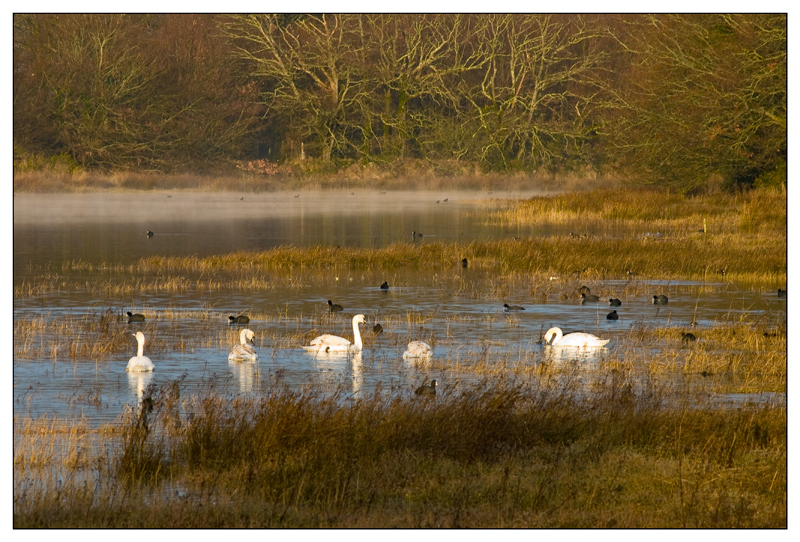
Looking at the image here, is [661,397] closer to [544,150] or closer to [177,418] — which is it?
[177,418]

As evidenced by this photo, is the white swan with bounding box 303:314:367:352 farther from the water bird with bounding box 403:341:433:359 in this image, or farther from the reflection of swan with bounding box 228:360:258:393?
the reflection of swan with bounding box 228:360:258:393

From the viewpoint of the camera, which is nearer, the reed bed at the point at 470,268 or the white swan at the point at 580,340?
the white swan at the point at 580,340

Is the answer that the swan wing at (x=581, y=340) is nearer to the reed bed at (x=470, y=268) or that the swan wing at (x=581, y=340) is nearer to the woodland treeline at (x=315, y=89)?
the reed bed at (x=470, y=268)

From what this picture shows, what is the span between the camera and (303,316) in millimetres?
18297

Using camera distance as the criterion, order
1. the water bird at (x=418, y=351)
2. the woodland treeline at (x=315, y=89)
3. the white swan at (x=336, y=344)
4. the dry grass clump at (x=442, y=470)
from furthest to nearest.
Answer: the woodland treeline at (x=315, y=89) < the white swan at (x=336, y=344) < the water bird at (x=418, y=351) < the dry grass clump at (x=442, y=470)

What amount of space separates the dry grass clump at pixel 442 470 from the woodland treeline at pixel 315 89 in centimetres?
4746

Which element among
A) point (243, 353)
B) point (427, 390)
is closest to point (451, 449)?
point (427, 390)

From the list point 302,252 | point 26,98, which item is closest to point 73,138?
point 26,98

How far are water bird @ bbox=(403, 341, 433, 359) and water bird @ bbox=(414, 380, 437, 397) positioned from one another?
2.49m

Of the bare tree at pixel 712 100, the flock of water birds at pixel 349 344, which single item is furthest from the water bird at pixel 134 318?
the bare tree at pixel 712 100

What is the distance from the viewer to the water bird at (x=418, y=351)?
13.8 meters

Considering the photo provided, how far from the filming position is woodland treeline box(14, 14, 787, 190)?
198ft

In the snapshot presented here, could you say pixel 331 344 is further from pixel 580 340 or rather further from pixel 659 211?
pixel 659 211

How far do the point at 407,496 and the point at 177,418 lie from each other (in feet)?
10.9
